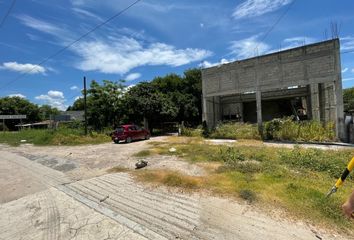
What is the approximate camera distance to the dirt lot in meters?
3.79

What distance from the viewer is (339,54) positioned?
14594 mm

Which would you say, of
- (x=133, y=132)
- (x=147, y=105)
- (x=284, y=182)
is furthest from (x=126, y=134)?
(x=284, y=182)

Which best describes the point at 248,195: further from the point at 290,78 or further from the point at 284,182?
the point at 290,78

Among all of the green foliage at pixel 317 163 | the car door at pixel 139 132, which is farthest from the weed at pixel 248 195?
the car door at pixel 139 132

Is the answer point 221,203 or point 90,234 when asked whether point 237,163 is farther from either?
point 90,234

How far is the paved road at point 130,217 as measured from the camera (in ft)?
12.4

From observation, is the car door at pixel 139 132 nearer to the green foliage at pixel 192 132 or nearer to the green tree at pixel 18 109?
the green foliage at pixel 192 132

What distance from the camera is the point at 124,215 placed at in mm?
4613

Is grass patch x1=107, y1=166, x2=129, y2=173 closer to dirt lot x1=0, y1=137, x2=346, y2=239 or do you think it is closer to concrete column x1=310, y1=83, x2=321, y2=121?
→ dirt lot x1=0, y1=137, x2=346, y2=239

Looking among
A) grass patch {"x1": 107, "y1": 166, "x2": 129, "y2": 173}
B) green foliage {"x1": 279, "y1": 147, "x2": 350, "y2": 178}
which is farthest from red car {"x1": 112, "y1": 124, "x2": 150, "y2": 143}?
green foliage {"x1": 279, "y1": 147, "x2": 350, "y2": 178}

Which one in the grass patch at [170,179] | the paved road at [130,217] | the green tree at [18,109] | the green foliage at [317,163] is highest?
the green tree at [18,109]

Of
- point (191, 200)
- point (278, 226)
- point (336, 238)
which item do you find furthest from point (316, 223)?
point (191, 200)

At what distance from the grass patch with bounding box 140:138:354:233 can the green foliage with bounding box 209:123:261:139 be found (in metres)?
8.42

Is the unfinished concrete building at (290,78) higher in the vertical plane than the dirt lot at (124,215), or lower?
higher
